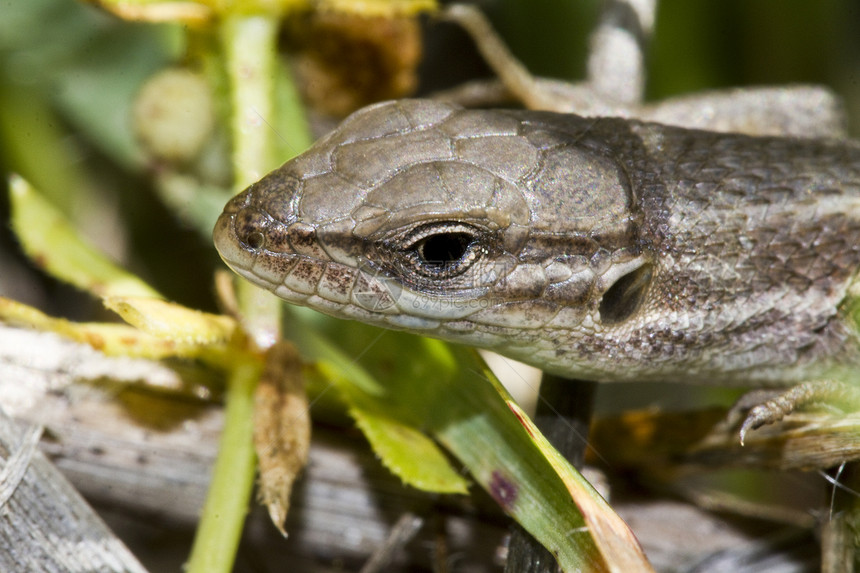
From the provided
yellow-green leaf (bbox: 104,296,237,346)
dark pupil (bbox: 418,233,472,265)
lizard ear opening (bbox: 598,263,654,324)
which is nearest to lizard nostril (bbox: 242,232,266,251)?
yellow-green leaf (bbox: 104,296,237,346)

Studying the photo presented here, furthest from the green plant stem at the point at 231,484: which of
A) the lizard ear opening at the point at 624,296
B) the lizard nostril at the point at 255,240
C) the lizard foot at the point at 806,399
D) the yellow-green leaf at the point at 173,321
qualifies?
the lizard foot at the point at 806,399

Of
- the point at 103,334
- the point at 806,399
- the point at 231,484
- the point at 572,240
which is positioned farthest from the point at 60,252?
the point at 806,399

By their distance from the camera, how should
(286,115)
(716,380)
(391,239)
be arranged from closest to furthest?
(391,239) < (716,380) < (286,115)

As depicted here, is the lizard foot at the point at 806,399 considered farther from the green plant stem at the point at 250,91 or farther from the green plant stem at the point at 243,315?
the green plant stem at the point at 250,91

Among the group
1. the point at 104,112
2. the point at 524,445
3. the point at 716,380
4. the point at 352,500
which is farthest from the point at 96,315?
the point at 716,380

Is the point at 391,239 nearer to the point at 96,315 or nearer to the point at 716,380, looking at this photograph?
the point at 716,380

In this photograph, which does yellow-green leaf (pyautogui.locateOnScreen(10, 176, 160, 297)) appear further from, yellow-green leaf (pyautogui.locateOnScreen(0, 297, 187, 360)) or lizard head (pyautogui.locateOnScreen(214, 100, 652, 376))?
lizard head (pyautogui.locateOnScreen(214, 100, 652, 376))
